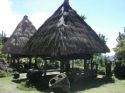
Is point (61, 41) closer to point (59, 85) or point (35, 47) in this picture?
point (35, 47)

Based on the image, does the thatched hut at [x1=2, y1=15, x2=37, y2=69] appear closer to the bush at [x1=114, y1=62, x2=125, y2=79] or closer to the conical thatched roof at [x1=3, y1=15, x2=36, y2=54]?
the conical thatched roof at [x1=3, y1=15, x2=36, y2=54]

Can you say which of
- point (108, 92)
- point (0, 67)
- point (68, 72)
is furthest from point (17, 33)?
point (108, 92)

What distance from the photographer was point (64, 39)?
17359 mm

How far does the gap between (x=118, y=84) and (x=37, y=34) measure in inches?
291

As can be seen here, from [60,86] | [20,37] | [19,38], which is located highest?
[20,37]

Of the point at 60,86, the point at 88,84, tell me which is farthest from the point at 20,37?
the point at 60,86

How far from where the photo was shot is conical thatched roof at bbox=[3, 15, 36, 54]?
94.1 ft

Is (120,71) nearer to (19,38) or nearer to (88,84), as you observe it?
(88,84)

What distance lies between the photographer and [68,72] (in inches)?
705

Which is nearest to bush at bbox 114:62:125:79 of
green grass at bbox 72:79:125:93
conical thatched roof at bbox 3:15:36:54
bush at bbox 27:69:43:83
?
green grass at bbox 72:79:125:93

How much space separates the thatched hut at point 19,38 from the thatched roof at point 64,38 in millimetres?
7468

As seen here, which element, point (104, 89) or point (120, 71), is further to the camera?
point (120, 71)

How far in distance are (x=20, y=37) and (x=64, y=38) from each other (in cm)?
1304

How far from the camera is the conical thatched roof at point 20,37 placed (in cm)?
2869
